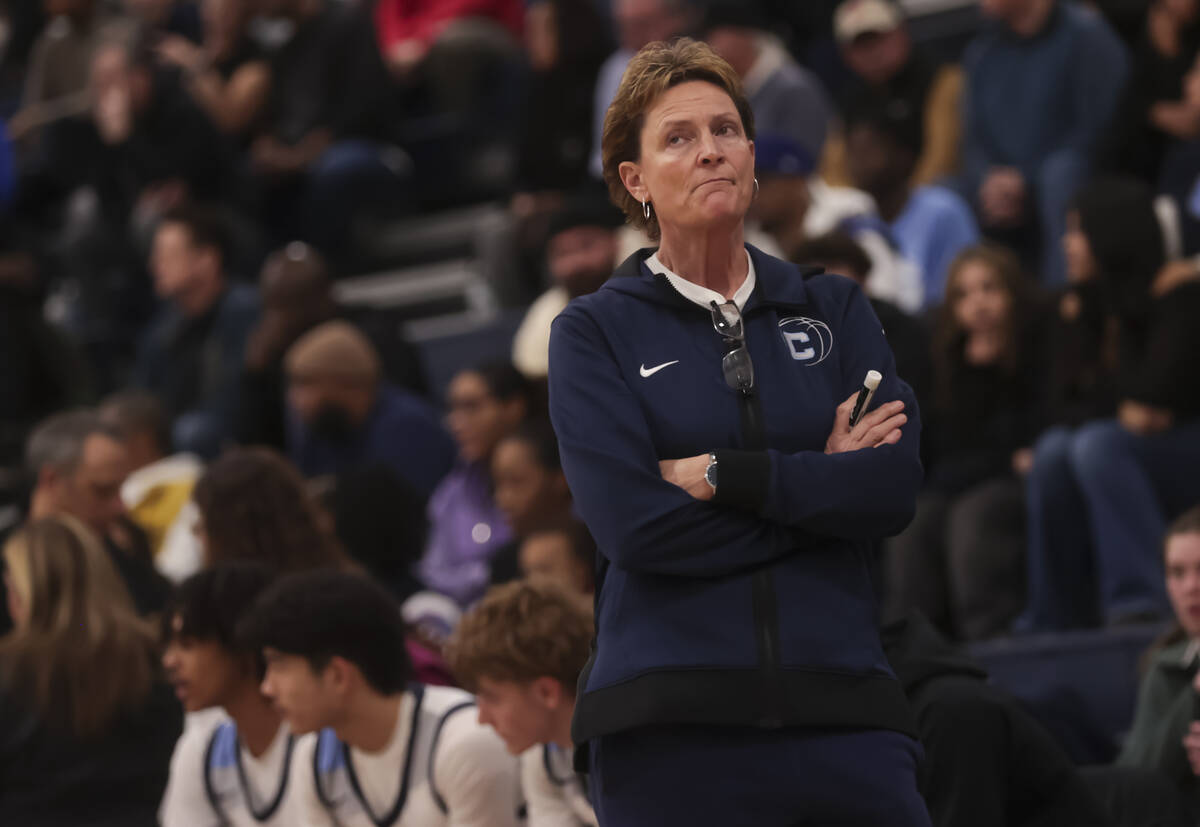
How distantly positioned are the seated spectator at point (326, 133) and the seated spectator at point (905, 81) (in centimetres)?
238

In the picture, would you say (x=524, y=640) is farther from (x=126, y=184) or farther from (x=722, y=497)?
(x=126, y=184)

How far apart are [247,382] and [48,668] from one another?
3288mm

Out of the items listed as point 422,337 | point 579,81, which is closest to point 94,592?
point 422,337

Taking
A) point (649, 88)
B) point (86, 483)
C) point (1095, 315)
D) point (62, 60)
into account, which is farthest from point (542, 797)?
point (62, 60)

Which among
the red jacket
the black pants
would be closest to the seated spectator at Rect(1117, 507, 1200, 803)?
the black pants

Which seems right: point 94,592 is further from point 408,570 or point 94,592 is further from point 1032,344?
point 1032,344

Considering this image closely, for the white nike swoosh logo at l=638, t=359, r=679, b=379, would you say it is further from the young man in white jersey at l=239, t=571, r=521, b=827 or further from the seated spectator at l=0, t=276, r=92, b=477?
the seated spectator at l=0, t=276, r=92, b=477

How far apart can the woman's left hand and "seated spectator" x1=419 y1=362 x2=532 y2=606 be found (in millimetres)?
3956

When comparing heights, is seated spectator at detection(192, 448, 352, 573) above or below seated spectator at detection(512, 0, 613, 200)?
below

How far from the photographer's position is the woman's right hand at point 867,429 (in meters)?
2.29

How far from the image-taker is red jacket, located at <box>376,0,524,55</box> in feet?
30.7

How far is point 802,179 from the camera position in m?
6.56

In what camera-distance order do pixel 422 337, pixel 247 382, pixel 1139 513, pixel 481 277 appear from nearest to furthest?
pixel 1139 513, pixel 247 382, pixel 422 337, pixel 481 277

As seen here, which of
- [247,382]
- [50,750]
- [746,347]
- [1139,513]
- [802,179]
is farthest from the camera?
[247,382]
